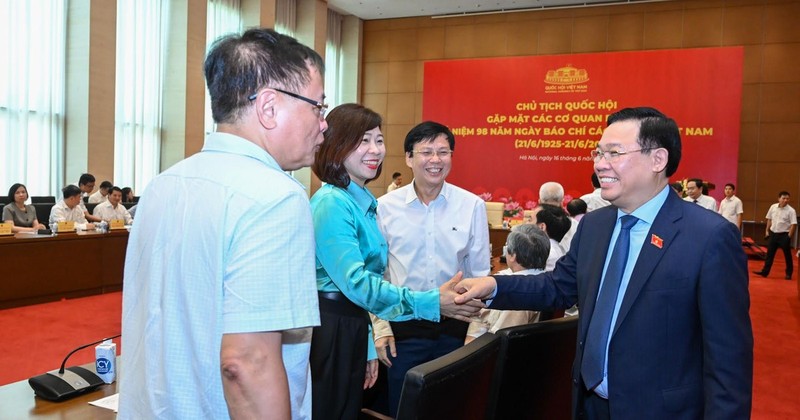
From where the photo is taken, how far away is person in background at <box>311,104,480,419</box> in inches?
58.9

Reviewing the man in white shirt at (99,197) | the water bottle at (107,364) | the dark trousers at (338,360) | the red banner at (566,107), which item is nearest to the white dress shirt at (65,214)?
the man in white shirt at (99,197)

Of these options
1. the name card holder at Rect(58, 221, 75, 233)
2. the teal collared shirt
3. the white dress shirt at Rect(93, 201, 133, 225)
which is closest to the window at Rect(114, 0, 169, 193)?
the white dress shirt at Rect(93, 201, 133, 225)

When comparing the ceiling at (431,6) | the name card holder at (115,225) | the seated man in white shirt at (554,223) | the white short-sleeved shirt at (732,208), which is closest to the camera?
the seated man in white shirt at (554,223)

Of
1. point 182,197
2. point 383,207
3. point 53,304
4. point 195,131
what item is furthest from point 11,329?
point 195,131

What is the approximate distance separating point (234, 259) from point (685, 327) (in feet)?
3.40

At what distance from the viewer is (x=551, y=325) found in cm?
150

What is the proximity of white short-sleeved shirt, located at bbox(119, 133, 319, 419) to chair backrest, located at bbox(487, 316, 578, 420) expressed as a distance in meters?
0.58

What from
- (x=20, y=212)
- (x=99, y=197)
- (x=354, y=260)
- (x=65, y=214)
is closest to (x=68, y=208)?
(x=65, y=214)

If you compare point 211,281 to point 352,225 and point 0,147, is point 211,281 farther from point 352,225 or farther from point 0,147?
point 0,147

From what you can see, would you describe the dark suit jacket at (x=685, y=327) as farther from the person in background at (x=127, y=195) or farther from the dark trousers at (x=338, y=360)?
the person in background at (x=127, y=195)

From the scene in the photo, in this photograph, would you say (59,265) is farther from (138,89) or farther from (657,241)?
(657,241)

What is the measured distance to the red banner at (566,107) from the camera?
407 inches

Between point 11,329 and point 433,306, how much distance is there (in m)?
4.32

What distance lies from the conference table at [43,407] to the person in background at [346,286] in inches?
20.8
